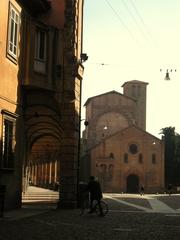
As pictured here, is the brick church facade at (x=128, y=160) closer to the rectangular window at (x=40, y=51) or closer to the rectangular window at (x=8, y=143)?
the rectangular window at (x=40, y=51)

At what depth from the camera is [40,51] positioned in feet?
71.9

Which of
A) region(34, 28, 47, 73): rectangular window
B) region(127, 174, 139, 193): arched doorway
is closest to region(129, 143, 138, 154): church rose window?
region(127, 174, 139, 193): arched doorway

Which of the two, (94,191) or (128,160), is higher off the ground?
(128,160)

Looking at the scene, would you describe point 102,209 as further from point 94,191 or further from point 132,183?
point 132,183

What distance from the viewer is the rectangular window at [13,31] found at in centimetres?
1925

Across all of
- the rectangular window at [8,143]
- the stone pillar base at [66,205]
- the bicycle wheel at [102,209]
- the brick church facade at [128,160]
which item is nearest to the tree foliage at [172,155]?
the brick church facade at [128,160]

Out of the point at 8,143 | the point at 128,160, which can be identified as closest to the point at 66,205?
the point at 8,143

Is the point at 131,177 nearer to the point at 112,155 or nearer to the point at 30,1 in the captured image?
the point at 112,155

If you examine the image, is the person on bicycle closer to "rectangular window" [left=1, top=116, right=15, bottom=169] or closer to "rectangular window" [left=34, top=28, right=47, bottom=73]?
"rectangular window" [left=1, top=116, right=15, bottom=169]

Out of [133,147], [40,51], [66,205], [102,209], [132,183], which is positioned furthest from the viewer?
[133,147]

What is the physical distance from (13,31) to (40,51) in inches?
92.7

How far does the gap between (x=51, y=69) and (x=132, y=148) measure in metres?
62.6

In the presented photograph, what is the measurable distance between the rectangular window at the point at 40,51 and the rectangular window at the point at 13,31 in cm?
164

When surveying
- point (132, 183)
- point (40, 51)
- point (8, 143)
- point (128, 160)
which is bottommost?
point (132, 183)
